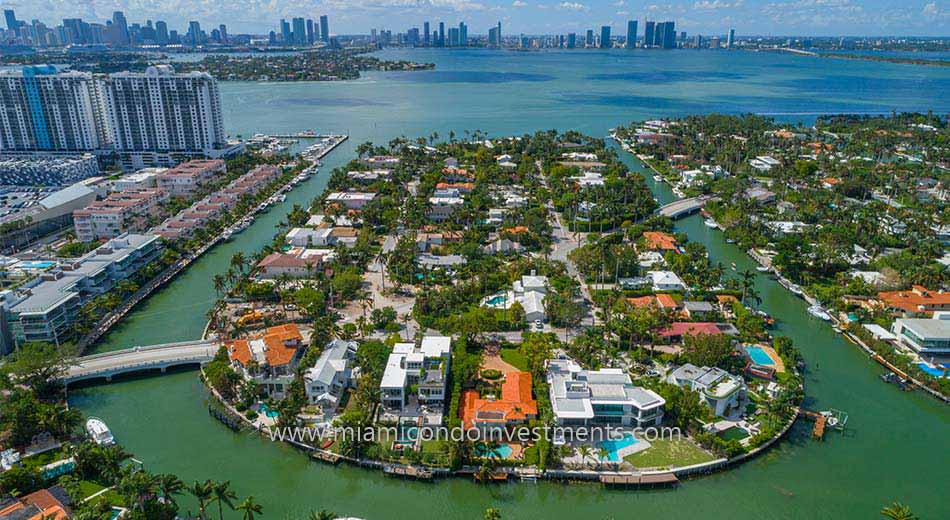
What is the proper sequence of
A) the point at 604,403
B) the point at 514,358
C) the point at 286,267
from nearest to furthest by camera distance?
the point at 604,403 < the point at 514,358 < the point at 286,267

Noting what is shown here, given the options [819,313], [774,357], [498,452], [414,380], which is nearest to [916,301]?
[819,313]

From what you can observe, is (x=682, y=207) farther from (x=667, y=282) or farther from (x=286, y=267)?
(x=286, y=267)

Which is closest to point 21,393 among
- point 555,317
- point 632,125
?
point 555,317

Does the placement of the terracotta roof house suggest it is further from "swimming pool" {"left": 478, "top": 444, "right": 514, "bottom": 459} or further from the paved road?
the paved road

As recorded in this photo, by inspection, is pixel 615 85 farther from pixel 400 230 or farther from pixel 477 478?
pixel 477 478

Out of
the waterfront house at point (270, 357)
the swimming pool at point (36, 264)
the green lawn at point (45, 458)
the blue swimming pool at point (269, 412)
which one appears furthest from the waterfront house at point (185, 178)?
the green lawn at point (45, 458)
